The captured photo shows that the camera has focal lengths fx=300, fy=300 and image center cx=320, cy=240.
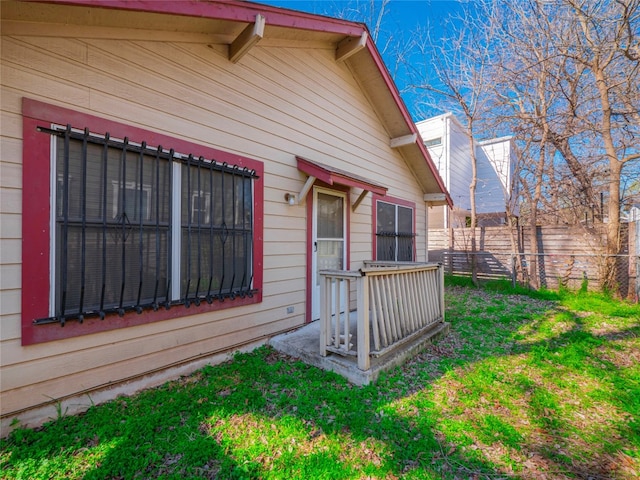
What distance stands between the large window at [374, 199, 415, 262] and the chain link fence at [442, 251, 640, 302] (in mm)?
3161

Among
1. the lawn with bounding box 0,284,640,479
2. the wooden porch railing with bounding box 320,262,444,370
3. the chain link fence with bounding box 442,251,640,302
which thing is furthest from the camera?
the chain link fence with bounding box 442,251,640,302

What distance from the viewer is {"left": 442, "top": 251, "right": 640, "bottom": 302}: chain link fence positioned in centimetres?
652

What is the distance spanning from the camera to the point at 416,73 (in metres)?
9.44

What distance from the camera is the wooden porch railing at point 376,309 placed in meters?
2.98

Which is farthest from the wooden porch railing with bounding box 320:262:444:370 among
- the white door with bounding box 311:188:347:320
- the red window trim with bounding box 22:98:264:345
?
the red window trim with bounding box 22:98:264:345

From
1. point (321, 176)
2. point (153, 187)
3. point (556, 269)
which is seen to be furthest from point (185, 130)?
point (556, 269)

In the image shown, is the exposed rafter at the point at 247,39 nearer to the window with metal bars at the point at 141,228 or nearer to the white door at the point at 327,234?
the window with metal bars at the point at 141,228

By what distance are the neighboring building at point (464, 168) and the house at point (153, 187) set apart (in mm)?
7910

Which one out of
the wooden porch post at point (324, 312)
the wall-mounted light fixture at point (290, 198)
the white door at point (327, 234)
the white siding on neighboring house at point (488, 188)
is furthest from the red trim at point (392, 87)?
the white siding on neighboring house at point (488, 188)

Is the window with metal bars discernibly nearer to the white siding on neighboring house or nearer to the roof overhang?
the roof overhang

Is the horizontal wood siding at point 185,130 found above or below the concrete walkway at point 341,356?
above

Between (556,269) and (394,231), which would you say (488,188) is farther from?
(394,231)

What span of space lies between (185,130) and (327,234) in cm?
254

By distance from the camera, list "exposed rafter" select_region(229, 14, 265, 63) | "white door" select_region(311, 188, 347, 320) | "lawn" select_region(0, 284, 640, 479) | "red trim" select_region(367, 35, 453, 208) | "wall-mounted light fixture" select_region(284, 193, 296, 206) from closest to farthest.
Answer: "lawn" select_region(0, 284, 640, 479), "exposed rafter" select_region(229, 14, 265, 63), "wall-mounted light fixture" select_region(284, 193, 296, 206), "white door" select_region(311, 188, 347, 320), "red trim" select_region(367, 35, 453, 208)
